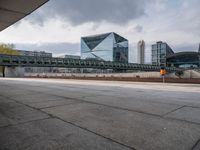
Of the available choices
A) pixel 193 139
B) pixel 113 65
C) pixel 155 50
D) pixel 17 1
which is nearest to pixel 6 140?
pixel 193 139

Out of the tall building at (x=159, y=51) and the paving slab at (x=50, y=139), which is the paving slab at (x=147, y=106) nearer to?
the paving slab at (x=50, y=139)

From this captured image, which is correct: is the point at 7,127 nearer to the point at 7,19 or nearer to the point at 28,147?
the point at 28,147

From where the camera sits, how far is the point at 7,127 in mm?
4969

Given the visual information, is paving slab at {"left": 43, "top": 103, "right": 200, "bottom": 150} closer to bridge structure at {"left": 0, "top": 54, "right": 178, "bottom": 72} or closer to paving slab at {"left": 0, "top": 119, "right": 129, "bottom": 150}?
paving slab at {"left": 0, "top": 119, "right": 129, "bottom": 150}

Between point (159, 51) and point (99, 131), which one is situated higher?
point (159, 51)

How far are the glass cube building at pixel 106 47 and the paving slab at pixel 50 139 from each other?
417 feet

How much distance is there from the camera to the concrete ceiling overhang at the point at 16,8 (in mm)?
7359

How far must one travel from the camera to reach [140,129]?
474 cm

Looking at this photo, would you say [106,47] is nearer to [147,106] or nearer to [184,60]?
[184,60]

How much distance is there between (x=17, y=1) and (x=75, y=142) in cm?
608

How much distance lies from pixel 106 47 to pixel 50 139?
13353 cm

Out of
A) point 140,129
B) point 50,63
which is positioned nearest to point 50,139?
point 140,129

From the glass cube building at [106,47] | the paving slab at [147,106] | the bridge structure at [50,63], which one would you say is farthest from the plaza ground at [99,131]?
the glass cube building at [106,47]

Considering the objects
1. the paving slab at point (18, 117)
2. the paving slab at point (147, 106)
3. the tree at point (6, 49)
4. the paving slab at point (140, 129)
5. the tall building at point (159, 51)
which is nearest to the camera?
the paving slab at point (140, 129)
